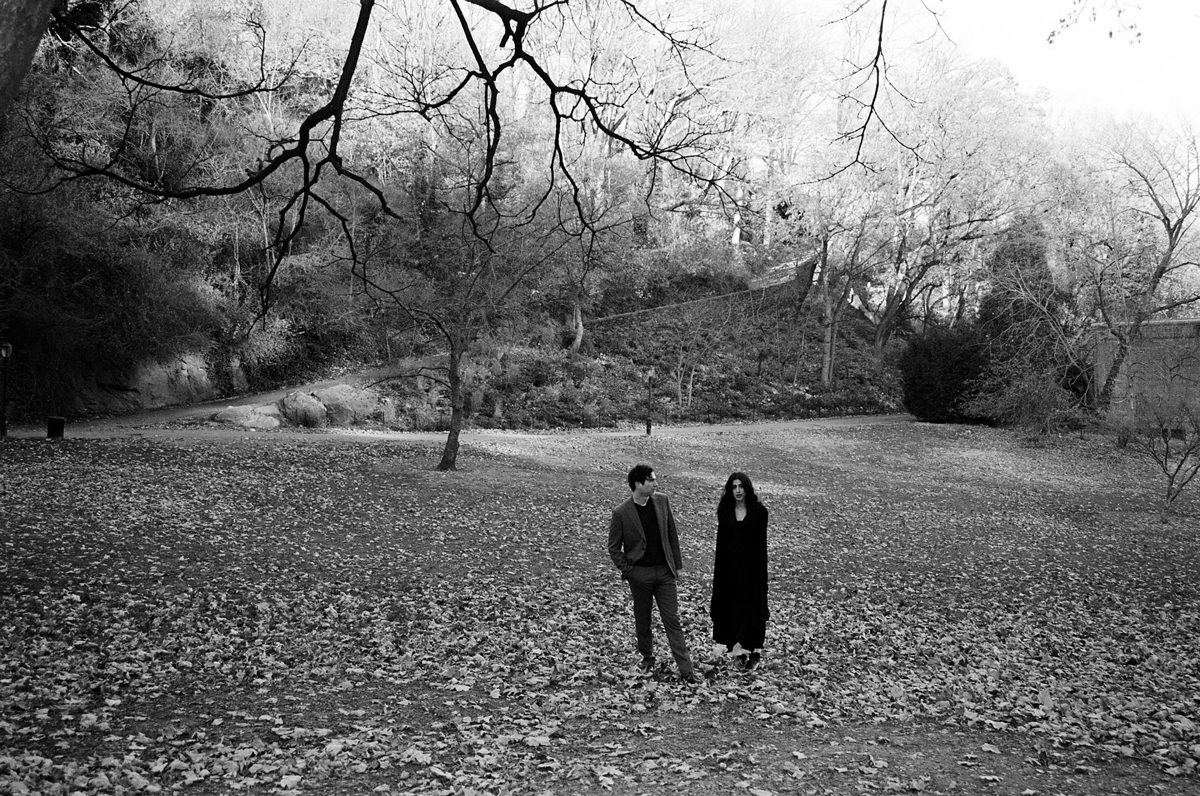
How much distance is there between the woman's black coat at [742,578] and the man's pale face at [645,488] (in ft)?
2.42

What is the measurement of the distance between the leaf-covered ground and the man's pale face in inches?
60.5

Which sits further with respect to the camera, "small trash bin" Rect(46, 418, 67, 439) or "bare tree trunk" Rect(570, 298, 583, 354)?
"bare tree trunk" Rect(570, 298, 583, 354)

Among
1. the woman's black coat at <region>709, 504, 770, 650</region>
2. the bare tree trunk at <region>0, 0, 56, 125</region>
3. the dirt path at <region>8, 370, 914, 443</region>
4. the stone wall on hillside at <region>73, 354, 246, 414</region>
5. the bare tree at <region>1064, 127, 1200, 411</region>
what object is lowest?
the woman's black coat at <region>709, 504, 770, 650</region>

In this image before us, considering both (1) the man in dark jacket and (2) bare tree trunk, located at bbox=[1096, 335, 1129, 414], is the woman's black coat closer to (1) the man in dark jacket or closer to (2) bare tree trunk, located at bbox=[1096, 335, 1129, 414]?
(1) the man in dark jacket

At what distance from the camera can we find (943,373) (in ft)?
109

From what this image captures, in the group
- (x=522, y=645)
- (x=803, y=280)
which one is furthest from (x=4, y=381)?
(x=803, y=280)

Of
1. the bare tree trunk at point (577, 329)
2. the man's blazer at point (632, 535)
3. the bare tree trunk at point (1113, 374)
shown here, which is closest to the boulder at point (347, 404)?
the bare tree trunk at point (577, 329)

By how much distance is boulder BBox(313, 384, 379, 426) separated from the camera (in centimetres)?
2797

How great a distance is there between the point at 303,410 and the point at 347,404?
172 centimetres

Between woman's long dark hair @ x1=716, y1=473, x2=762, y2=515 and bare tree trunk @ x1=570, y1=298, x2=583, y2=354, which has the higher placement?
bare tree trunk @ x1=570, y1=298, x2=583, y2=354

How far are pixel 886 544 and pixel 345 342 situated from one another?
963 inches

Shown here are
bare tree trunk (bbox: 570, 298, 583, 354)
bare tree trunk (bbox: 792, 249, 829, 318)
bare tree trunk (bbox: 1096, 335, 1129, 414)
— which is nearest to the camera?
bare tree trunk (bbox: 1096, 335, 1129, 414)

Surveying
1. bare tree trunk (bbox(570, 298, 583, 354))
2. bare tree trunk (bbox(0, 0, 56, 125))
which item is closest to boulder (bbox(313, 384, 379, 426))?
bare tree trunk (bbox(570, 298, 583, 354))

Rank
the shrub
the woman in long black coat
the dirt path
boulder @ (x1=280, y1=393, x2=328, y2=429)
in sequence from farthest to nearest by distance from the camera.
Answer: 1. the shrub
2. boulder @ (x1=280, y1=393, x2=328, y2=429)
3. the dirt path
4. the woman in long black coat
